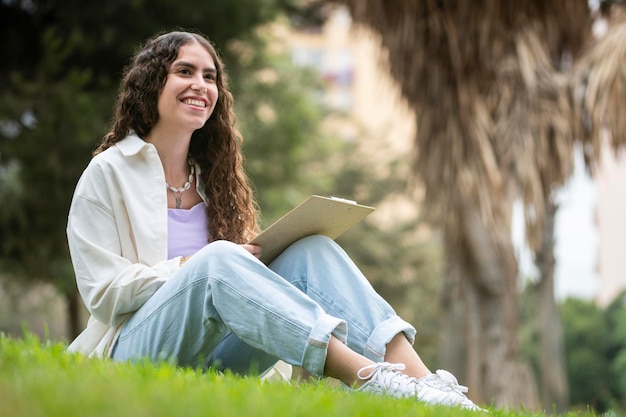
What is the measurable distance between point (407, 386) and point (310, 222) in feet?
1.86

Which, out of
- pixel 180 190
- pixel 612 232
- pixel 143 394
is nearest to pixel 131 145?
pixel 180 190

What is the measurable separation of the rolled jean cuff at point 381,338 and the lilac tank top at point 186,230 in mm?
695

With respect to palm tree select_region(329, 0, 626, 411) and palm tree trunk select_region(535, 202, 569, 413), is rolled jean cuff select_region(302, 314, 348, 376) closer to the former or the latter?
palm tree select_region(329, 0, 626, 411)

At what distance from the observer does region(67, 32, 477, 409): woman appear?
2199 mm

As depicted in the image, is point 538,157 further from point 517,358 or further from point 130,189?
point 130,189

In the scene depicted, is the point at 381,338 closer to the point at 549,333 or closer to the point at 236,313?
the point at 236,313

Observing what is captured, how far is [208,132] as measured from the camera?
9.87 feet

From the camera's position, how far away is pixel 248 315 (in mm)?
2207

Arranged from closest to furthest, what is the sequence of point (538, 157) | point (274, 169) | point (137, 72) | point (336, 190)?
point (137, 72), point (538, 157), point (274, 169), point (336, 190)

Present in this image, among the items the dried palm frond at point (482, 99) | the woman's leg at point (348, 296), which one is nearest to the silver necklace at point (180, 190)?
the woman's leg at point (348, 296)

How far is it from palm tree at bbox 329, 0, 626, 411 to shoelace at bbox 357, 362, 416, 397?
4668 millimetres

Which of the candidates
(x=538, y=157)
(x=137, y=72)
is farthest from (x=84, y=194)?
(x=538, y=157)

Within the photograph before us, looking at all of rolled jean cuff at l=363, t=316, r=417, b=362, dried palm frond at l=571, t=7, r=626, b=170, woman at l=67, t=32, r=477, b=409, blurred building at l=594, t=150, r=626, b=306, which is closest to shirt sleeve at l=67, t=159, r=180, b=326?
woman at l=67, t=32, r=477, b=409

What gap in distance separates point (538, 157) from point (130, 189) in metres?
4.93
